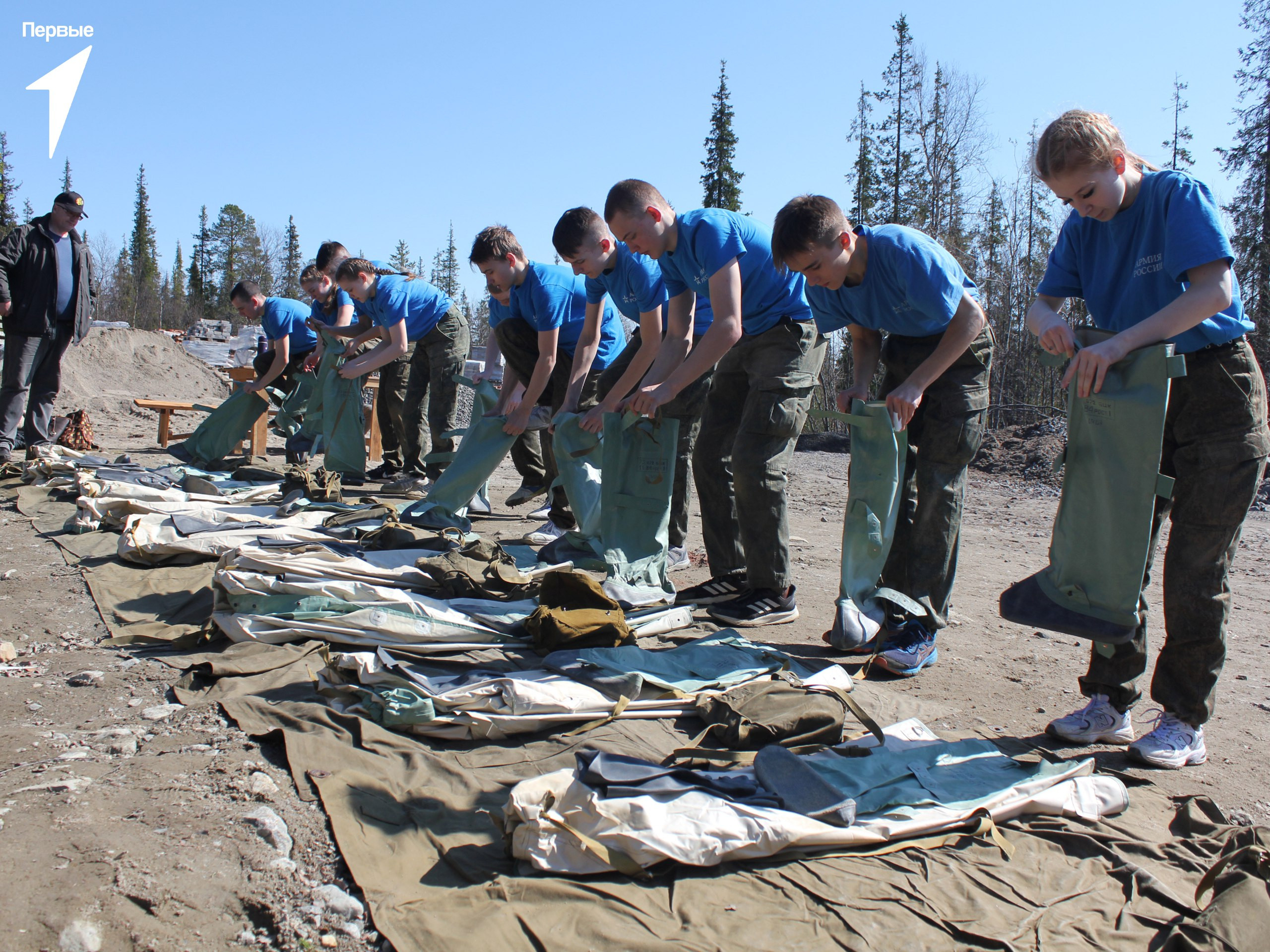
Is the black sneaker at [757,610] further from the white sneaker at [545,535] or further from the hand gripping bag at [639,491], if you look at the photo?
the white sneaker at [545,535]

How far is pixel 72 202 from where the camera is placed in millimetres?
7832

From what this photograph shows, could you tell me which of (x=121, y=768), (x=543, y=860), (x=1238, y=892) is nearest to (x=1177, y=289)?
(x=1238, y=892)

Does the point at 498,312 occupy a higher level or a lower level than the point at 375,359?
higher

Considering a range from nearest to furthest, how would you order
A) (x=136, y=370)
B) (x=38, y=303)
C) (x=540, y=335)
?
(x=540, y=335) → (x=38, y=303) → (x=136, y=370)

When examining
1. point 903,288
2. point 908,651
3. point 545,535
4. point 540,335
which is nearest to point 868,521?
point 908,651

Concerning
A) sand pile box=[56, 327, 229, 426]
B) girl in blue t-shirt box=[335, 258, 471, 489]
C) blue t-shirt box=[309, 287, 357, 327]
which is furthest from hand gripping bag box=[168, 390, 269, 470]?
sand pile box=[56, 327, 229, 426]

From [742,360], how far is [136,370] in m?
20.0

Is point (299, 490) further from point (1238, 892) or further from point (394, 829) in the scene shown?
point (1238, 892)

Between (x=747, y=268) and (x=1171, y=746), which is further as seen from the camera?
(x=747, y=268)

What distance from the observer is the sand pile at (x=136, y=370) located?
1830 centimetres

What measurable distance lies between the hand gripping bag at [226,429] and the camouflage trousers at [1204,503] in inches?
300

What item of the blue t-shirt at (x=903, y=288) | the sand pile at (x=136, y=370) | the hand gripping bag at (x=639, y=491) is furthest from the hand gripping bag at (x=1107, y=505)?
the sand pile at (x=136, y=370)

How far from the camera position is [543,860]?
1.81 m

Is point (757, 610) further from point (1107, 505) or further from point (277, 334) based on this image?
point (277, 334)
